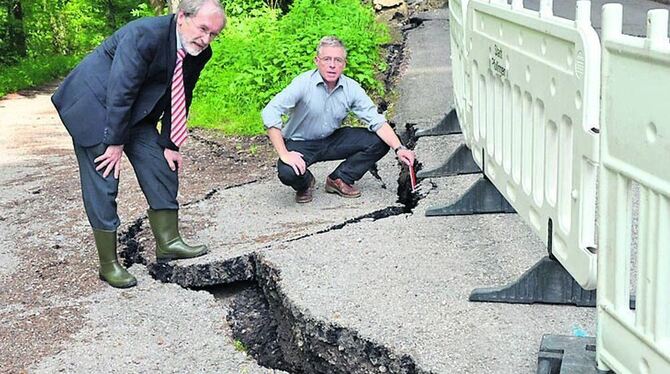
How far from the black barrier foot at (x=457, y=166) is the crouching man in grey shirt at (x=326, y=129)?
0.31 meters

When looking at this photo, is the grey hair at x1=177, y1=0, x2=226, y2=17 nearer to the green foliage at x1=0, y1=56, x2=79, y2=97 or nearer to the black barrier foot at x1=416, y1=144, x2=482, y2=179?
the black barrier foot at x1=416, y1=144, x2=482, y2=179

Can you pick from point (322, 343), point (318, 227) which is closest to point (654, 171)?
point (322, 343)

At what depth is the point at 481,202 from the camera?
5074 mm

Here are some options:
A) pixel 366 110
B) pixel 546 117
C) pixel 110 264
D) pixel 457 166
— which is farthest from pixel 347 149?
pixel 546 117

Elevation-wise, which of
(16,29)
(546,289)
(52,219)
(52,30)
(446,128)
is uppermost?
(546,289)

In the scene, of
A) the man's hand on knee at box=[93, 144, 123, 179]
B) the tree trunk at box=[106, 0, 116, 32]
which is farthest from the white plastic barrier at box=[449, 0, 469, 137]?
the tree trunk at box=[106, 0, 116, 32]

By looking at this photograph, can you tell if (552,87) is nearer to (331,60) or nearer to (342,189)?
(331,60)

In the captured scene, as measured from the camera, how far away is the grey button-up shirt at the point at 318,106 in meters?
5.78

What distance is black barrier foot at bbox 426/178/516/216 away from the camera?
5.03m

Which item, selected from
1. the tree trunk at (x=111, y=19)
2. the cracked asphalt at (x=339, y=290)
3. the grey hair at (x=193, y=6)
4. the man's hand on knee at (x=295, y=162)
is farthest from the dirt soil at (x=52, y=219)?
the tree trunk at (x=111, y=19)

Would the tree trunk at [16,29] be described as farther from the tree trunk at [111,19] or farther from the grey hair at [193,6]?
the grey hair at [193,6]

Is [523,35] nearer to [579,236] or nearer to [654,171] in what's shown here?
[579,236]

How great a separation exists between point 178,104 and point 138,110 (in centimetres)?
24

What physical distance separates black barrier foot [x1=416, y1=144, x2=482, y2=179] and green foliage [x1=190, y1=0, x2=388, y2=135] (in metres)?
3.15
